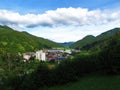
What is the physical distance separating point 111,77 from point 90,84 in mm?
3468

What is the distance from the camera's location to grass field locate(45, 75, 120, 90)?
94.5ft

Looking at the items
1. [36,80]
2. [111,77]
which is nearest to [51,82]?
[36,80]

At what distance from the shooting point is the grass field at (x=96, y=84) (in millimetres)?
28809

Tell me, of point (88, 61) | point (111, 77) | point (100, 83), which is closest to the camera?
point (100, 83)

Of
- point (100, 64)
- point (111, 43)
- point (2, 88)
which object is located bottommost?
point (2, 88)

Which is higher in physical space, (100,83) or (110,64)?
(110,64)

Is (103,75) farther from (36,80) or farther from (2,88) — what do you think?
(2,88)

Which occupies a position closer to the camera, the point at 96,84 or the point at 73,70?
the point at 96,84

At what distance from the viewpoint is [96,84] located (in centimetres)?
3095

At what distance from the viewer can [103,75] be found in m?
35.7

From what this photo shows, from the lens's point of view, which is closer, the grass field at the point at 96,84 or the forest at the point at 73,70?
the grass field at the point at 96,84

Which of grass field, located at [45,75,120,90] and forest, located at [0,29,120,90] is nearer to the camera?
grass field, located at [45,75,120,90]

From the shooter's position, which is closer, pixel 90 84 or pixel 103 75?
pixel 90 84

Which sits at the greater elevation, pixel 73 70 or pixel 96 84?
pixel 73 70
